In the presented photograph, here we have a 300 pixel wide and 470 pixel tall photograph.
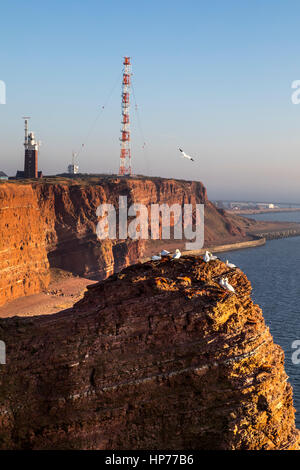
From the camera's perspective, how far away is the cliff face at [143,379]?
611 inches

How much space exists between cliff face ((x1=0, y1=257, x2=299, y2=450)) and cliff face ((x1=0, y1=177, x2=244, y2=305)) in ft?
124

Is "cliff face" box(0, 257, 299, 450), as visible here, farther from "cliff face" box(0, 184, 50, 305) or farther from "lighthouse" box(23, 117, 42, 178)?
"lighthouse" box(23, 117, 42, 178)

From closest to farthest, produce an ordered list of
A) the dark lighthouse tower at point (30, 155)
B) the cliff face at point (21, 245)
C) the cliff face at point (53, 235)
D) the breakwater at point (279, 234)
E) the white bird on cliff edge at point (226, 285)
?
the white bird on cliff edge at point (226, 285) < the cliff face at point (21, 245) < the cliff face at point (53, 235) < the dark lighthouse tower at point (30, 155) < the breakwater at point (279, 234)

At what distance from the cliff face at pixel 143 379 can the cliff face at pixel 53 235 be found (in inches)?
1492

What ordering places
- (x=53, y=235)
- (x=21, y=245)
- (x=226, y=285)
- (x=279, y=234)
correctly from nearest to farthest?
(x=226, y=285) → (x=21, y=245) → (x=53, y=235) → (x=279, y=234)

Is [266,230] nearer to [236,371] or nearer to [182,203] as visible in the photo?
[182,203]

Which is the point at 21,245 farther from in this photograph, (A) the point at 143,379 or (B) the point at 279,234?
(B) the point at 279,234

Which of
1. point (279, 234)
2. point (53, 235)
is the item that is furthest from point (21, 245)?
point (279, 234)

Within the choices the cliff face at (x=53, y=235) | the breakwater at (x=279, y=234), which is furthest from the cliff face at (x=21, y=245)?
the breakwater at (x=279, y=234)

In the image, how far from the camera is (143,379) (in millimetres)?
15766

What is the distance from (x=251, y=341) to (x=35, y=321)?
7.33 m

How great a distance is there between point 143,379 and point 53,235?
53.8 m

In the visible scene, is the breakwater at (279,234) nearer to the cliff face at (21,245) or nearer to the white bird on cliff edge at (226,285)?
the cliff face at (21,245)

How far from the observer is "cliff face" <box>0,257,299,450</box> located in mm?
15516
